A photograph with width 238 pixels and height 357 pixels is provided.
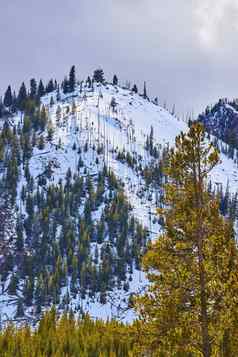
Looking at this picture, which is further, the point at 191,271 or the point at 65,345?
the point at 65,345

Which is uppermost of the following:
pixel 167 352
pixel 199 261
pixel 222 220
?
pixel 222 220

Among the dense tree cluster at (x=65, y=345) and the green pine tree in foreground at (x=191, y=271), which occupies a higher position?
the dense tree cluster at (x=65, y=345)

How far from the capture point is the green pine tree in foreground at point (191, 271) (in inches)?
883

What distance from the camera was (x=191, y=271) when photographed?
23.2m

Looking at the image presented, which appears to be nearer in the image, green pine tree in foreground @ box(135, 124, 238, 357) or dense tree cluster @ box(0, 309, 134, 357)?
green pine tree in foreground @ box(135, 124, 238, 357)

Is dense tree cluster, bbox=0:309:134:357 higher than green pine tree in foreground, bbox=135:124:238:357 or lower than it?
higher

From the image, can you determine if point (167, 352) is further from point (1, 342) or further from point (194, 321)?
point (1, 342)

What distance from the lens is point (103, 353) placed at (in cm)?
6462

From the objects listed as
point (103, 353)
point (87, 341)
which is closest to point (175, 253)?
point (103, 353)

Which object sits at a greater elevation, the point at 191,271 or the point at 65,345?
the point at 65,345

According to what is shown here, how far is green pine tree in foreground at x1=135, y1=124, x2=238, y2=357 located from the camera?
2244 cm

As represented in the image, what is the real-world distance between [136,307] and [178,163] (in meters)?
6.61

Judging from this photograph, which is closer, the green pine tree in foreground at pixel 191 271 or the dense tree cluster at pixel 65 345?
the green pine tree in foreground at pixel 191 271

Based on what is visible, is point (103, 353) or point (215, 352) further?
point (103, 353)
